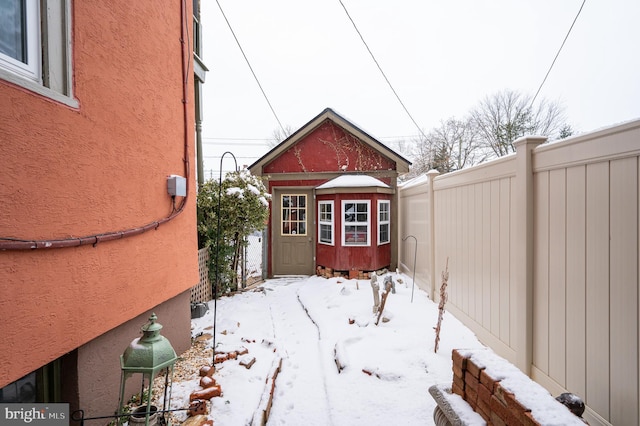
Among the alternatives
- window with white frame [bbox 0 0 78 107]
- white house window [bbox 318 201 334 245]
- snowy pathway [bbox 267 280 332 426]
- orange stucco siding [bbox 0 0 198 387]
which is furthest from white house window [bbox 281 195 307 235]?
window with white frame [bbox 0 0 78 107]

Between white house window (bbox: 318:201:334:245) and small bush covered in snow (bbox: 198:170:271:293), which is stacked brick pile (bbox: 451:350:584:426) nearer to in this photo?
small bush covered in snow (bbox: 198:170:271:293)

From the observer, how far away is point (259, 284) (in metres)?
8.75

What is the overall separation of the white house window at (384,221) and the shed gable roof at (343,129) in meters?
1.17

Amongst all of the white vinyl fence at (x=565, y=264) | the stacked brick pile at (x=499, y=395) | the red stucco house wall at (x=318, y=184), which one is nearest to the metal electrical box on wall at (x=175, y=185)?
the stacked brick pile at (x=499, y=395)

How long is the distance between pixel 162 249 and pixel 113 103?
4.93 feet

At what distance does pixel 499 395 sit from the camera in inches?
77.5

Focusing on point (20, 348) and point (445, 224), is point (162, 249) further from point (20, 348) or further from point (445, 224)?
point (445, 224)

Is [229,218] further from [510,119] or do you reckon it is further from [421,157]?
[421,157]

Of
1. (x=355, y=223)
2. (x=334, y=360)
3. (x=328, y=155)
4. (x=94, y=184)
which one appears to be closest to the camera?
(x=94, y=184)

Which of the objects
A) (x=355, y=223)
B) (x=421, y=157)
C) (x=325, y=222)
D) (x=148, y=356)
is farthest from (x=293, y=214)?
(x=421, y=157)

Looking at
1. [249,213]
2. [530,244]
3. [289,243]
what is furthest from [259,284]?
[530,244]

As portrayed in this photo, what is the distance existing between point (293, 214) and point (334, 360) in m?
6.26

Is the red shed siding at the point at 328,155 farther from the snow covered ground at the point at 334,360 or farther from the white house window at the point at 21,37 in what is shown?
the white house window at the point at 21,37

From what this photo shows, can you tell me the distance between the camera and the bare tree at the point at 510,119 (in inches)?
757
